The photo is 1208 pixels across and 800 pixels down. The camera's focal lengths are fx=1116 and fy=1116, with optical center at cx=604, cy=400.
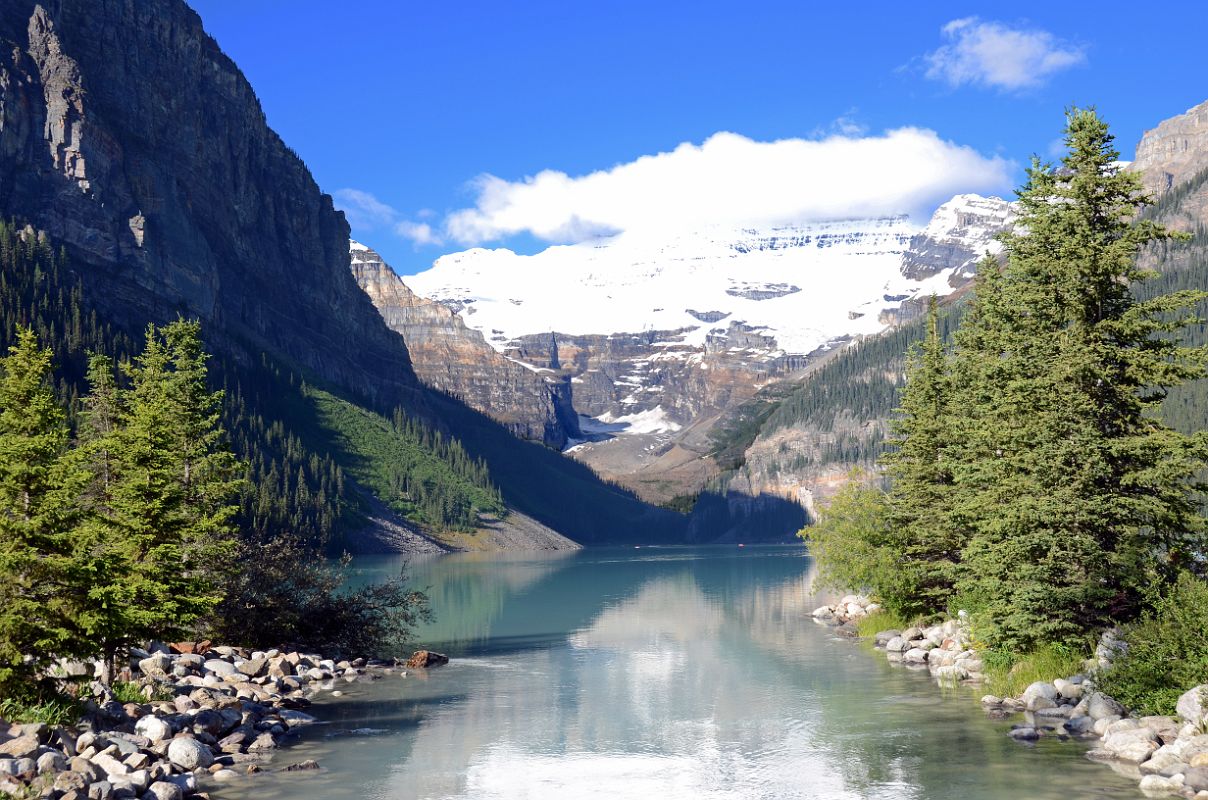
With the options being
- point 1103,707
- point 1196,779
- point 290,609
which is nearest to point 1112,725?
point 1103,707

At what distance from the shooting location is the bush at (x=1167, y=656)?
3016 cm

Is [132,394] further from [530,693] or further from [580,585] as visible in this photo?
[580,585]

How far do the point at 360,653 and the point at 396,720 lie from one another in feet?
50.8

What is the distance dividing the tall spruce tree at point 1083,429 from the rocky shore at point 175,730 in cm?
2308

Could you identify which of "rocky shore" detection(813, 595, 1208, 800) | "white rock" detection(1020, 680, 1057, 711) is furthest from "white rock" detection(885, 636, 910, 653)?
"white rock" detection(1020, 680, 1057, 711)

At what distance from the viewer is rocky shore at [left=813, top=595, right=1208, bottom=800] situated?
2652 centimetres

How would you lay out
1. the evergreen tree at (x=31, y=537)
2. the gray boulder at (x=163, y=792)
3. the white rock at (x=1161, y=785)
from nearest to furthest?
the gray boulder at (x=163, y=792)
the white rock at (x=1161, y=785)
the evergreen tree at (x=31, y=537)

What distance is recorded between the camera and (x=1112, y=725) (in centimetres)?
3098

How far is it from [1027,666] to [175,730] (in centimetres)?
2753

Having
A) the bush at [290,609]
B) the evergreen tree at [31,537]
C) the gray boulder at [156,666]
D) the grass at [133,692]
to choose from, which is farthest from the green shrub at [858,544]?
the evergreen tree at [31,537]

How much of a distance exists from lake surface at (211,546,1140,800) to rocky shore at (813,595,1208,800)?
2.55ft

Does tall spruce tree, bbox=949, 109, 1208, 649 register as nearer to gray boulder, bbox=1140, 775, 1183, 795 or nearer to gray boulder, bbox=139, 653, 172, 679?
gray boulder, bbox=1140, 775, 1183, 795

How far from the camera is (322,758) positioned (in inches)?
1255

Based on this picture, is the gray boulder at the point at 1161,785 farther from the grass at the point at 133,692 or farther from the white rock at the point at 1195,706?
the grass at the point at 133,692
